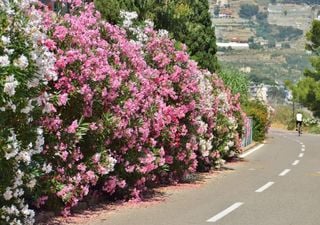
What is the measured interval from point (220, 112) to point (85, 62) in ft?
33.4

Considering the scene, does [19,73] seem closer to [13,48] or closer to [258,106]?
[13,48]

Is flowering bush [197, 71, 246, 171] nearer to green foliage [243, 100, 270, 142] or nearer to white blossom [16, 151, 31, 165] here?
white blossom [16, 151, 31, 165]

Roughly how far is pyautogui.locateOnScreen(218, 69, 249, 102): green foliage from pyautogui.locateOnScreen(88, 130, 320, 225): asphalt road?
14.6 m

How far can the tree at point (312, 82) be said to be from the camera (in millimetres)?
63469

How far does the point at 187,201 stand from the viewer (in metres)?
12.4

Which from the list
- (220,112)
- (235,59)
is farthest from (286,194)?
(235,59)

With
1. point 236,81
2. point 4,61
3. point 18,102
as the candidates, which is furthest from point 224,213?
point 236,81

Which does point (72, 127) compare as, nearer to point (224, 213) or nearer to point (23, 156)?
point (23, 156)

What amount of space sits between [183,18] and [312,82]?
39250mm

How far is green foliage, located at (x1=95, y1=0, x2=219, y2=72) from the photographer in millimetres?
19328

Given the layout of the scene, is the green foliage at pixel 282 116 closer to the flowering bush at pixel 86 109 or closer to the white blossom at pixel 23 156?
the flowering bush at pixel 86 109

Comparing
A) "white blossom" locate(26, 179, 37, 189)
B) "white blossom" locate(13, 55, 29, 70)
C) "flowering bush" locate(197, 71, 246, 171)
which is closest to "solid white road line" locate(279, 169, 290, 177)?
"flowering bush" locate(197, 71, 246, 171)

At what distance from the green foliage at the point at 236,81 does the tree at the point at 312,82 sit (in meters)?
Result: 27.3

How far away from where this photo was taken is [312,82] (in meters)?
63.5
